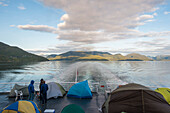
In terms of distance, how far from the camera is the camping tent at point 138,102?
6.03m

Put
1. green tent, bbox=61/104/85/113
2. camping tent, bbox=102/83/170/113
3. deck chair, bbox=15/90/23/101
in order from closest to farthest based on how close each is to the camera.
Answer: green tent, bbox=61/104/85/113 < camping tent, bbox=102/83/170/113 < deck chair, bbox=15/90/23/101

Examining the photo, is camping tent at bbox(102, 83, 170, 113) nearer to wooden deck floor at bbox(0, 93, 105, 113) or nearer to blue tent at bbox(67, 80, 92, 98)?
wooden deck floor at bbox(0, 93, 105, 113)

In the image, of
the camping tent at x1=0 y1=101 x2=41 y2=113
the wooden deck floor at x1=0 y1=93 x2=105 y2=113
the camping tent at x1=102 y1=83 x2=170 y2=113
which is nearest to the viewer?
the camping tent at x1=102 y1=83 x2=170 y2=113

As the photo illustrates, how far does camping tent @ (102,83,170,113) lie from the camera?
6.03 metres

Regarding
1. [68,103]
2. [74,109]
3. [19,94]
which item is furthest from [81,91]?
[19,94]

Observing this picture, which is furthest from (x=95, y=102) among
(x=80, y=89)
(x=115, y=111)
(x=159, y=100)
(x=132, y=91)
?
(x=159, y=100)

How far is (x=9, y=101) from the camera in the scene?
9969 millimetres

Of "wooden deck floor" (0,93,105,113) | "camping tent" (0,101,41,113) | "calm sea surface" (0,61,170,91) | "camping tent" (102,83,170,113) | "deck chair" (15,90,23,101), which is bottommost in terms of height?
"calm sea surface" (0,61,170,91)

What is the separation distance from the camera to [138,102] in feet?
20.6

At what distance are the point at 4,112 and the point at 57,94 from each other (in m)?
5.04

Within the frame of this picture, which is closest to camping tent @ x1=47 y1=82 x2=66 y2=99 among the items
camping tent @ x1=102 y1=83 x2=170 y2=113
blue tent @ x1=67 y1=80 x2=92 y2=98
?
blue tent @ x1=67 y1=80 x2=92 y2=98

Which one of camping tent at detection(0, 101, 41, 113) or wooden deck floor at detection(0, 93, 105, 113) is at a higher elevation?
camping tent at detection(0, 101, 41, 113)

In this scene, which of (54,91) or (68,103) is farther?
(54,91)

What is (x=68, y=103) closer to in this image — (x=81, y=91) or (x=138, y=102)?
(x=81, y=91)
